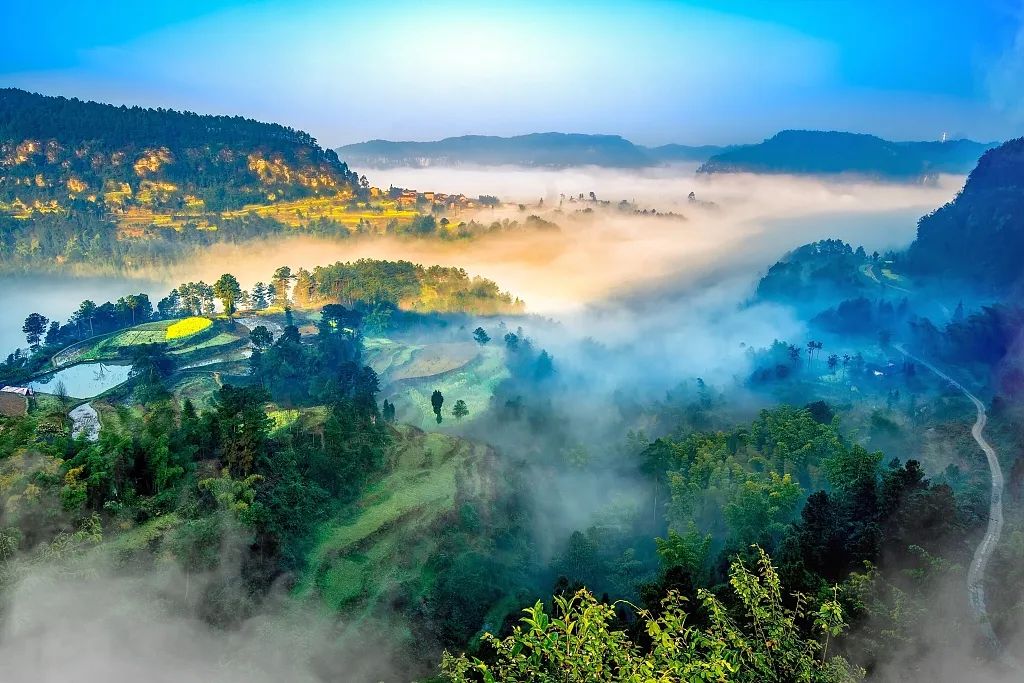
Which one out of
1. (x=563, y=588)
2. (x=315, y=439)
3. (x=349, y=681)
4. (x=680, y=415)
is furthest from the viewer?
(x=680, y=415)

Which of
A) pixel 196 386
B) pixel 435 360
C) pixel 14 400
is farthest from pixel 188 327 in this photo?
pixel 14 400

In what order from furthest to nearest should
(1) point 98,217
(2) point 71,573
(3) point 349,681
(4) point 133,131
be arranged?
1. (4) point 133,131
2. (1) point 98,217
3. (3) point 349,681
4. (2) point 71,573

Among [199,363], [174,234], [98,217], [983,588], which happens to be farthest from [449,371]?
[98,217]

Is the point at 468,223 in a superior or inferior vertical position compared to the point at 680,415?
superior

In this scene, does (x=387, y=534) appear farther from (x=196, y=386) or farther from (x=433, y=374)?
(x=433, y=374)

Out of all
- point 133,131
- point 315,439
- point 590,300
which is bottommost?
point 590,300

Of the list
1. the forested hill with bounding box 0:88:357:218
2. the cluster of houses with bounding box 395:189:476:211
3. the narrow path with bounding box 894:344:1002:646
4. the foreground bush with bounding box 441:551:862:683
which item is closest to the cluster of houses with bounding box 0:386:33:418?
the foreground bush with bounding box 441:551:862:683

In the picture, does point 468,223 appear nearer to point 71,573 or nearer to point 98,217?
point 98,217
